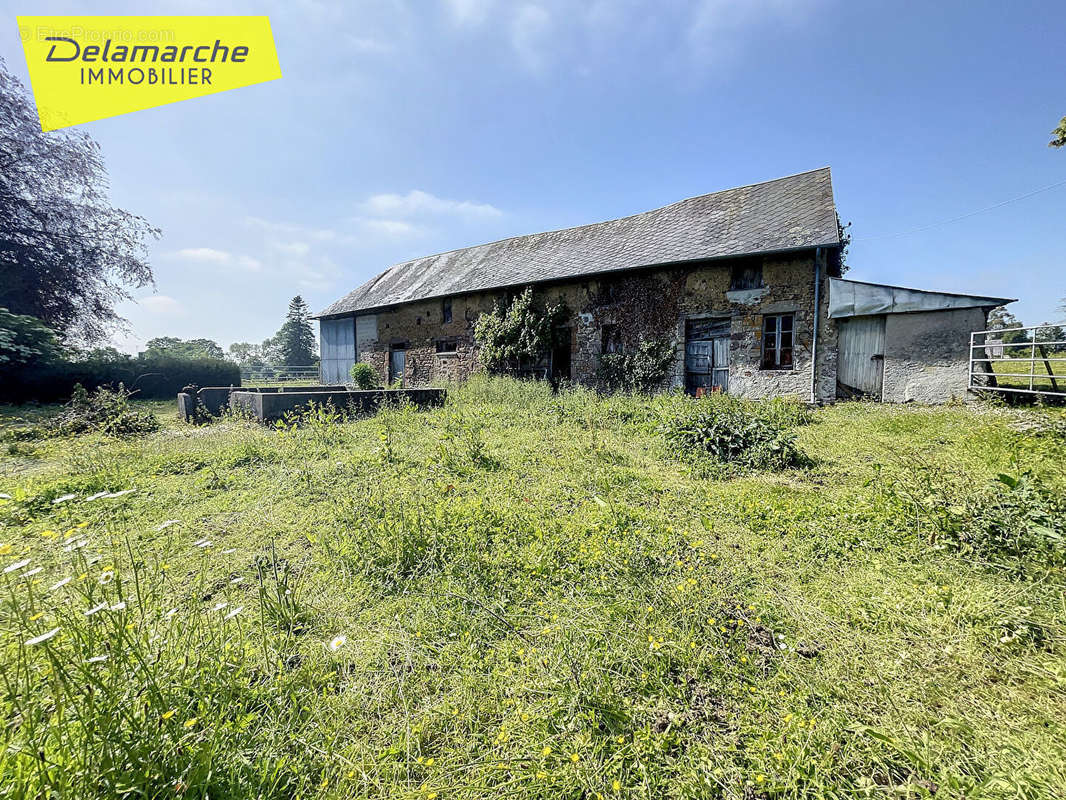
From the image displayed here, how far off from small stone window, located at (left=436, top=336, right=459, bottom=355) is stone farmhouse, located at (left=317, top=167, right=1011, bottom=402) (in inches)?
3.5

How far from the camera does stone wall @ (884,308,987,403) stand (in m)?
7.96

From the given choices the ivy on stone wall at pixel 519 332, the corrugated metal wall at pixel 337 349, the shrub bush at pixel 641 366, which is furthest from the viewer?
the corrugated metal wall at pixel 337 349

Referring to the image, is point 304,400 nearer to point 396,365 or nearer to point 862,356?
point 396,365

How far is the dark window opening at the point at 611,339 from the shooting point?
11.2 meters

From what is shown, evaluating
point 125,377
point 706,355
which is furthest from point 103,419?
point 706,355

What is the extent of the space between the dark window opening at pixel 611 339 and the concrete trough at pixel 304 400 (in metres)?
5.27

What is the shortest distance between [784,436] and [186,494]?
6.66m

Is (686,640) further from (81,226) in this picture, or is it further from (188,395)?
(81,226)

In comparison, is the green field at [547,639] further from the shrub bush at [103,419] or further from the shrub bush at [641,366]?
the shrub bush at [641,366]

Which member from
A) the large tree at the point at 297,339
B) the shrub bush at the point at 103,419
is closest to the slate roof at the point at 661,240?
the shrub bush at the point at 103,419

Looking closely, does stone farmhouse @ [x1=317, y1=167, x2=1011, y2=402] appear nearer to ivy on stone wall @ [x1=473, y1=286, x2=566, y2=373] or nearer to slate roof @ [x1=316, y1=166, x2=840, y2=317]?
A: slate roof @ [x1=316, y1=166, x2=840, y2=317]

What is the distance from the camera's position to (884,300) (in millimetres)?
8359

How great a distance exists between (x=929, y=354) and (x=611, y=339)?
675cm

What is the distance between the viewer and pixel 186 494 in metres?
4.11
